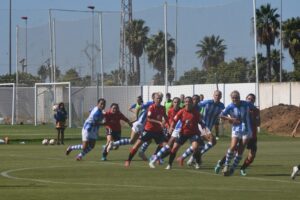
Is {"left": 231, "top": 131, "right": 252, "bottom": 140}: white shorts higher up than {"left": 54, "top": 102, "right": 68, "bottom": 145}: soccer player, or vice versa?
{"left": 231, "top": 131, "right": 252, "bottom": 140}: white shorts

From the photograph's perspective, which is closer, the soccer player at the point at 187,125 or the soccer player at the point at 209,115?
the soccer player at the point at 187,125

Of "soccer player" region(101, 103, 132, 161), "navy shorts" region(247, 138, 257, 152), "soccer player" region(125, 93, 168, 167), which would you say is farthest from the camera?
"soccer player" region(101, 103, 132, 161)

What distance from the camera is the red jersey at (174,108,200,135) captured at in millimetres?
26922

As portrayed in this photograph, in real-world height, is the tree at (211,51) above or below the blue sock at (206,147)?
above

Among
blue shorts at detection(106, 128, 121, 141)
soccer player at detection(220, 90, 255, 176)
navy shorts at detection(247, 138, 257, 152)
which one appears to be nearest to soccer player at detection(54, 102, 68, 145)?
blue shorts at detection(106, 128, 121, 141)

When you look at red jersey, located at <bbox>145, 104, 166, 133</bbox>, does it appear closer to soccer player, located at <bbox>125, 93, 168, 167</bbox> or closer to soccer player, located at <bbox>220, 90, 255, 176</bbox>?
soccer player, located at <bbox>125, 93, 168, 167</bbox>

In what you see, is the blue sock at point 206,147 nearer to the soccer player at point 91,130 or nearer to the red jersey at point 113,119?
the soccer player at point 91,130

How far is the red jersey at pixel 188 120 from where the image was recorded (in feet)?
88.3

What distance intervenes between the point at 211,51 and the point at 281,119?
74.3 m

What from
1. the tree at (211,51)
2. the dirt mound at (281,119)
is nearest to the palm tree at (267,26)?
the dirt mound at (281,119)

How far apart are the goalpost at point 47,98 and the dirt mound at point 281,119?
51.7 ft

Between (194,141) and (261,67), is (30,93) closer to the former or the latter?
(261,67)

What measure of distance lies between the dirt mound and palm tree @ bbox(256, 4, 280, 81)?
2661 centimetres

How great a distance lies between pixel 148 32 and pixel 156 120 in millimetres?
100366
